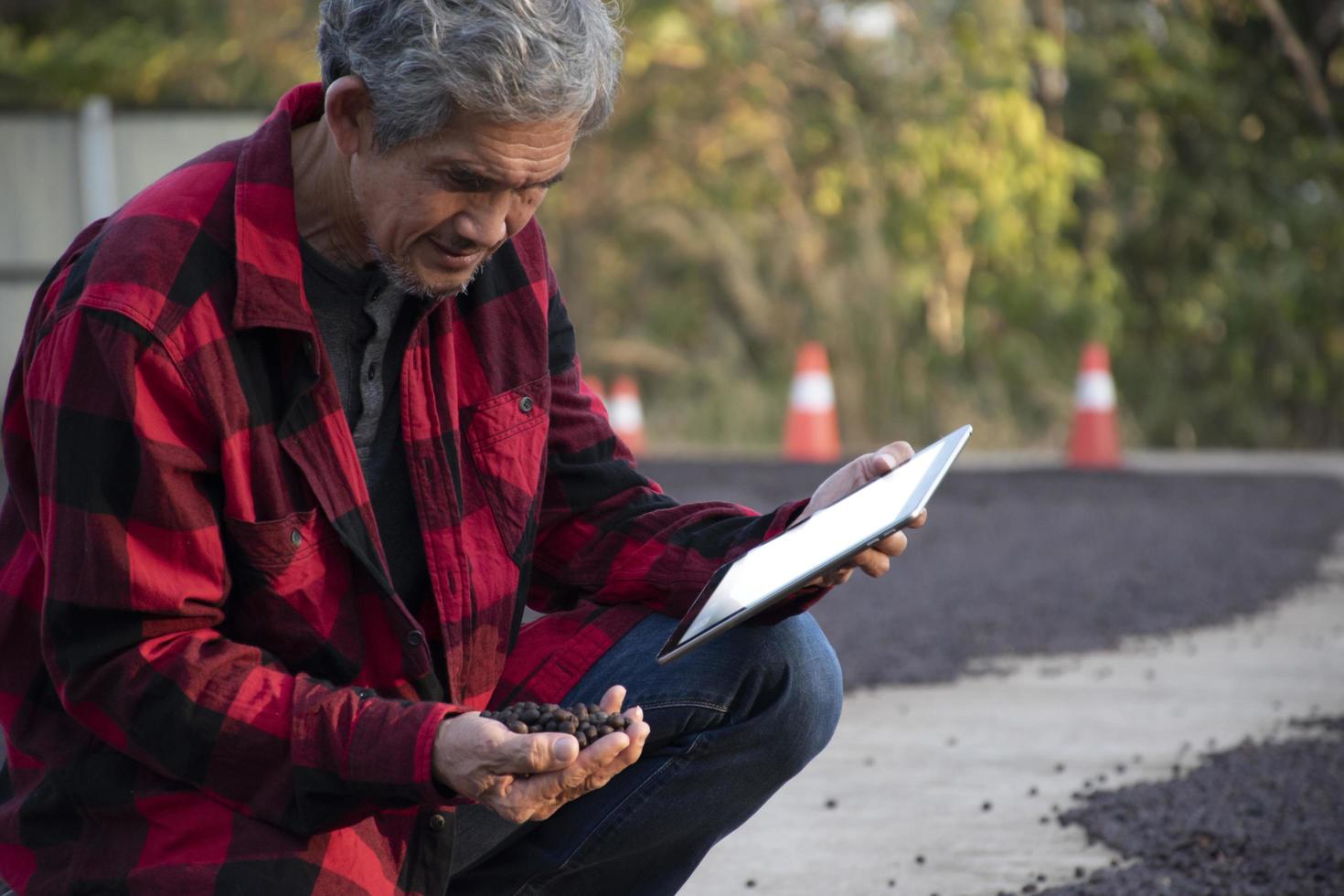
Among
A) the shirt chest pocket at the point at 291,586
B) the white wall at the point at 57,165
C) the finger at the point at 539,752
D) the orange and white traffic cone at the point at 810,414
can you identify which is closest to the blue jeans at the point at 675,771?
the shirt chest pocket at the point at 291,586

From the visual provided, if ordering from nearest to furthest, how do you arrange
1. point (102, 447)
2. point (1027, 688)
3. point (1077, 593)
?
point (102, 447) → point (1027, 688) → point (1077, 593)

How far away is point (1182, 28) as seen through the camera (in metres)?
14.2

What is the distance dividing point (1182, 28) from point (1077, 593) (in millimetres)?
9282

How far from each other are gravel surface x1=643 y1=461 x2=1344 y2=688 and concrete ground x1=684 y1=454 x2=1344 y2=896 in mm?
205

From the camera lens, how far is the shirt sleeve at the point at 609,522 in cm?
245

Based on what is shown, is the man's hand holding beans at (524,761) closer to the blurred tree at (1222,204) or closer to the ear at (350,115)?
the ear at (350,115)

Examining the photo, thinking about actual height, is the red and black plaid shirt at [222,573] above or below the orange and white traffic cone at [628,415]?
above

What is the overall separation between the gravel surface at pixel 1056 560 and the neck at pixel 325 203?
2880 millimetres

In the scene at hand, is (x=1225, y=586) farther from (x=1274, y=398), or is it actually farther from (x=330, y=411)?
(x=1274, y=398)

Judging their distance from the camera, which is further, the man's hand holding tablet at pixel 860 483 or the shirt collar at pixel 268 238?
the man's hand holding tablet at pixel 860 483

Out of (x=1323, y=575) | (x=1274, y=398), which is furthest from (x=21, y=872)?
(x=1274, y=398)

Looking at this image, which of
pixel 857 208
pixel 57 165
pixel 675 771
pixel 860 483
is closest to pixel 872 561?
pixel 860 483

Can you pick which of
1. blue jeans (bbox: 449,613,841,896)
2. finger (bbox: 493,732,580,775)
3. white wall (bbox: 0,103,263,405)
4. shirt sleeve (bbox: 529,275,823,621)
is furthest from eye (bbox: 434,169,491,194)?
white wall (bbox: 0,103,263,405)

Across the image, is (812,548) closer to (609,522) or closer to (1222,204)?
(609,522)
